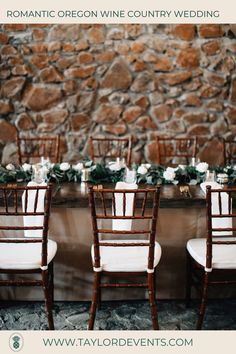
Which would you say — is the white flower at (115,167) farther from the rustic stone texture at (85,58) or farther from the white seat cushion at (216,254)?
the rustic stone texture at (85,58)

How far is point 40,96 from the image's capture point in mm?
4355

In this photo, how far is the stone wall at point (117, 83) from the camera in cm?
428

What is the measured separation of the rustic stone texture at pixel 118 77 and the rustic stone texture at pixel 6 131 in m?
0.99

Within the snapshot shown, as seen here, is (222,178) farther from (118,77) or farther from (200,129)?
(118,77)

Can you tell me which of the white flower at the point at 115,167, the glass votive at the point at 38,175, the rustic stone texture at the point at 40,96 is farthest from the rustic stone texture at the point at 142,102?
the glass votive at the point at 38,175

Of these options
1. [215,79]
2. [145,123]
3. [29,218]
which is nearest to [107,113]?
[145,123]

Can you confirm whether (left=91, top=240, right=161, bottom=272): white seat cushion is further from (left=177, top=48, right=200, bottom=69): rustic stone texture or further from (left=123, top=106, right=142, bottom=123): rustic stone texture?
(left=177, top=48, right=200, bottom=69): rustic stone texture

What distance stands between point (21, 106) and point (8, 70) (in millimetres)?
362

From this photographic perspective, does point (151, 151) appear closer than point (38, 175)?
No

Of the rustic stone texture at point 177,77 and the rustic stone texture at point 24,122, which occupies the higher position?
the rustic stone texture at point 177,77

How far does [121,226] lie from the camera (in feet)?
7.82
